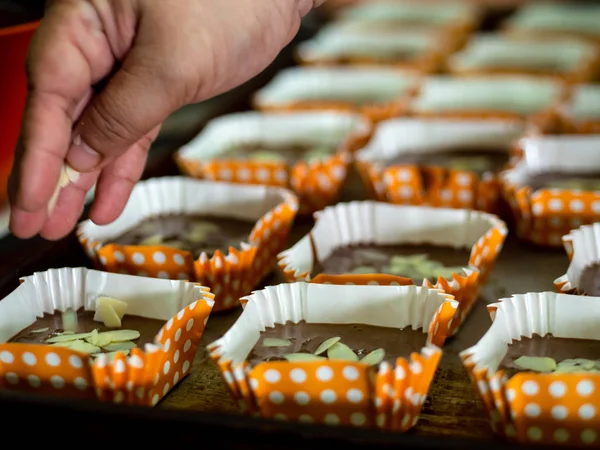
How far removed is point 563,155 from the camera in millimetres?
2236

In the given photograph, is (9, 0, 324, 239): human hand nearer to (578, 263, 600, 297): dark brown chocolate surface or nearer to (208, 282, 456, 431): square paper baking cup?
(208, 282, 456, 431): square paper baking cup

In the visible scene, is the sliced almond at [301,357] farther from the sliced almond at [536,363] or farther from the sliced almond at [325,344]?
the sliced almond at [536,363]

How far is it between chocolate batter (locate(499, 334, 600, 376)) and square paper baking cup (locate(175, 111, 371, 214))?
0.85 meters

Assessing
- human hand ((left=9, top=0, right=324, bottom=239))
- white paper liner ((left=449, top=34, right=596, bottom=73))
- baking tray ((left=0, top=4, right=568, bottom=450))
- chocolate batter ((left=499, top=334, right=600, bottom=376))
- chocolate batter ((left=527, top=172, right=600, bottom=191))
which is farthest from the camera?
white paper liner ((left=449, top=34, right=596, bottom=73))

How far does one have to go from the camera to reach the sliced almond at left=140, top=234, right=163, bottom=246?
1.91m

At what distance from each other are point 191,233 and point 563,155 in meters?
1.00

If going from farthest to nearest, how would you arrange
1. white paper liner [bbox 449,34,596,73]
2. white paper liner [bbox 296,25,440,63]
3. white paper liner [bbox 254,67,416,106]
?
white paper liner [bbox 296,25,440,63] < white paper liner [bbox 449,34,596,73] < white paper liner [bbox 254,67,416,106]

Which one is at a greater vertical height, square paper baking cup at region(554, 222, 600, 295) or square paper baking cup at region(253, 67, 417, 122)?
square paper baking cup at region(253, 67, 417, 122)

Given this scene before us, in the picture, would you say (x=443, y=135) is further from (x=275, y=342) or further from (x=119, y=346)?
(x=119, y=346)

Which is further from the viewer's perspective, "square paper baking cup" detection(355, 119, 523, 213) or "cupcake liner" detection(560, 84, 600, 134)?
"cupcake liner" detection(560, 84, 600, 134)

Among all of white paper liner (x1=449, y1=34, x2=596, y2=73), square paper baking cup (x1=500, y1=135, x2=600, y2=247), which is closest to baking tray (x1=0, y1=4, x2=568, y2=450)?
square paper baking cup (x1=500, y1=135, x2=600, y2=247)

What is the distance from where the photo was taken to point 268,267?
1.86 metres

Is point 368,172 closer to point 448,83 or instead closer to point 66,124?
point 448,83

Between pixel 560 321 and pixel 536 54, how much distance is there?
6.44 ft
